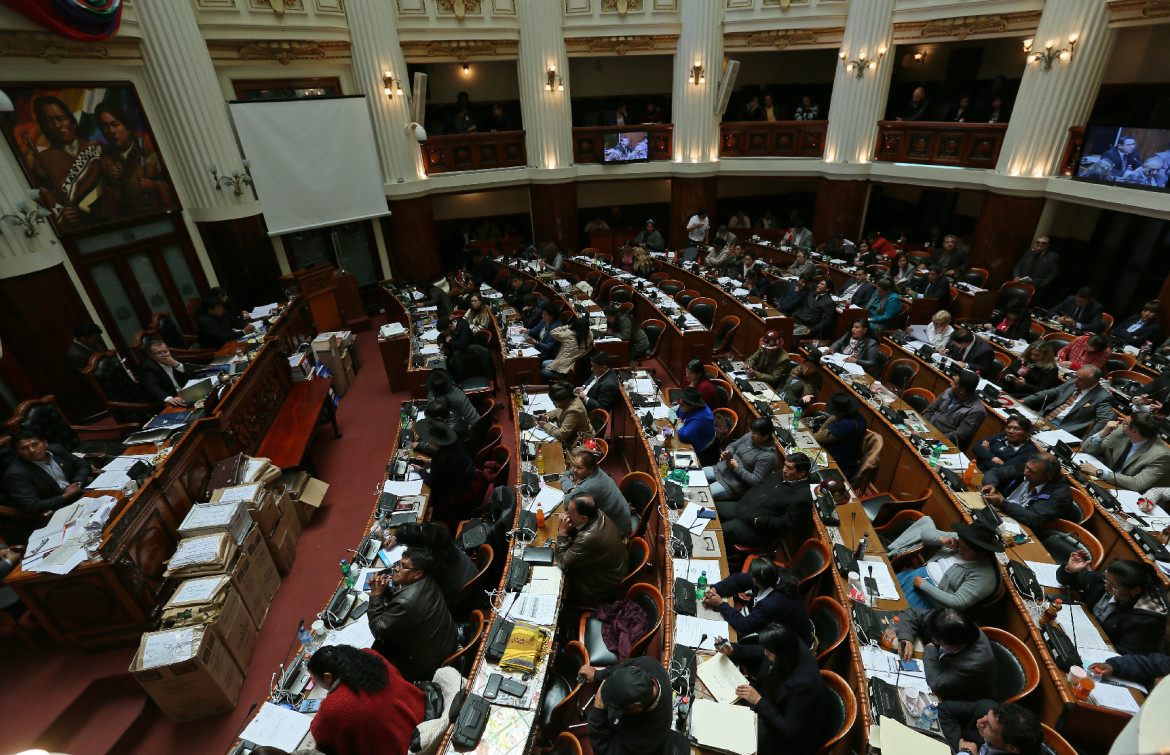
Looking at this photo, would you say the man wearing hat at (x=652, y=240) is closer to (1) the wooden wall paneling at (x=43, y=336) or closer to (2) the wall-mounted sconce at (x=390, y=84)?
(2) the wall-mounted sconce at (x=390, y=84)

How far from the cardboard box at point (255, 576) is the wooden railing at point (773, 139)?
1468 cm

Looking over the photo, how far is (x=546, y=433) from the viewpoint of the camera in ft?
23.3

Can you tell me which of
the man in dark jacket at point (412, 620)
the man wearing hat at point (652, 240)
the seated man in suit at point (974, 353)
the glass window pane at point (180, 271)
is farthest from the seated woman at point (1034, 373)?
the glass window pane at point (180, 271)

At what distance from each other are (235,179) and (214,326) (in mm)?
3503

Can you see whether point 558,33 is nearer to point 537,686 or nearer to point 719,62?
point 719,62

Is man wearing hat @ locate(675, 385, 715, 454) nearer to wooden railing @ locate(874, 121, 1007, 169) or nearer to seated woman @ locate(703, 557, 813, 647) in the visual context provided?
seated woman @ locate(703, 557, 813, 647)

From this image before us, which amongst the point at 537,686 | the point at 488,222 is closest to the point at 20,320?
the point at 537,686

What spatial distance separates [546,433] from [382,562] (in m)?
2.58

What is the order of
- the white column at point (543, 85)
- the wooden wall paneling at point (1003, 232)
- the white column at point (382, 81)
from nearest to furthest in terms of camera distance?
the wooden wall paneling at point (1003, 232)
the white column at point (382, 81)
the white column at point (543, 85)

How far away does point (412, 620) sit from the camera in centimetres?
420

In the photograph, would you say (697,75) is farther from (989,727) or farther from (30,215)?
(989,727)

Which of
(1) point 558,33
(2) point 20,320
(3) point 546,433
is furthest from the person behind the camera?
(1) point 558,33

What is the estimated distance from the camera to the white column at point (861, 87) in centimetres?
1286

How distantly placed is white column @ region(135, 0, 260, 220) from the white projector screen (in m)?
0.46
